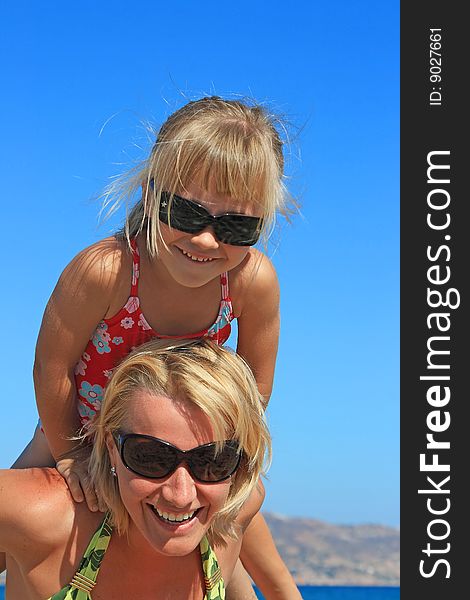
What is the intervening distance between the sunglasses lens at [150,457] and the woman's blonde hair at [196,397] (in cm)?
19

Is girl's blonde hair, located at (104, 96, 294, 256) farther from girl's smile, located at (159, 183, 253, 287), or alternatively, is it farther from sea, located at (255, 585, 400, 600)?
sea, located at (255, 585, 400, 600)

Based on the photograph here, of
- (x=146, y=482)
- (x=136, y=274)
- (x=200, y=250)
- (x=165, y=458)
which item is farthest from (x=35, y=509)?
(x=200, y=250)

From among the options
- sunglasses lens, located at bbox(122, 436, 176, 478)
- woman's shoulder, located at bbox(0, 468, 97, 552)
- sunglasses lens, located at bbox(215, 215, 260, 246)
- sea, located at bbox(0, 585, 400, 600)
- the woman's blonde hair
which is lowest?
woman's shoulder, located at bbox(0, 468, 97, 552)

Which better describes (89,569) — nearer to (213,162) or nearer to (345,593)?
(213,162)

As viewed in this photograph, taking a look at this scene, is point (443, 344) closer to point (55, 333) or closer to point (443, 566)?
point (443, 566)

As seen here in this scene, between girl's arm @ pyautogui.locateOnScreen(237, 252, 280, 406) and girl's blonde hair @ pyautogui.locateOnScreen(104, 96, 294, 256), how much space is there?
1.06 feet

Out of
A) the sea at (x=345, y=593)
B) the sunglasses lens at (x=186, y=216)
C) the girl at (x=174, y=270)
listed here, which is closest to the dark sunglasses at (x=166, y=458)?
the girl at (x=174, y=270)

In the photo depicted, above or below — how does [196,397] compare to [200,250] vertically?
below

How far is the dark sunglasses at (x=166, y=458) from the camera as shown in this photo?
15.0 ft

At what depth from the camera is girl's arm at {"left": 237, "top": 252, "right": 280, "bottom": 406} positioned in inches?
210

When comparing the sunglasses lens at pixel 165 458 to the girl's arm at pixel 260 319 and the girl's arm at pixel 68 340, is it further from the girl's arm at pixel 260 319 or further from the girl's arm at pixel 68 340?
the girl's arm at pixel 260 319

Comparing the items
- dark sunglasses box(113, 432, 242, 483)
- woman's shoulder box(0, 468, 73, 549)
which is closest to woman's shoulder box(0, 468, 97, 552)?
woman's shoulder box(0, 468, 73, 549)

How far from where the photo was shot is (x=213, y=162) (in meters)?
4.79

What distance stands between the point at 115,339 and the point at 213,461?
0.89m
